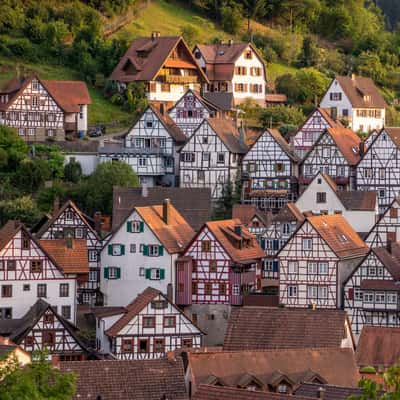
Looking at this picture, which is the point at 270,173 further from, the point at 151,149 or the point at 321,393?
the point at 321,393

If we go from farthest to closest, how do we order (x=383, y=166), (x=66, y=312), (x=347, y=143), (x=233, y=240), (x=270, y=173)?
(x=347, y=143) → (x=270, y=173) → (x=383, y=166) → (x=233, y=240) → (x=66, y=312)

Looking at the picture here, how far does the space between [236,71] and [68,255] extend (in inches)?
1367

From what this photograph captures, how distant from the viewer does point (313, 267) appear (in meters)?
90.7

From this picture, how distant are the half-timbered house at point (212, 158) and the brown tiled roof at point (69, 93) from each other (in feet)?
34.6

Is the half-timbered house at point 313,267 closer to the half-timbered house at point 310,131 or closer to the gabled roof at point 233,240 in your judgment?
the gabled roof at point 233,240

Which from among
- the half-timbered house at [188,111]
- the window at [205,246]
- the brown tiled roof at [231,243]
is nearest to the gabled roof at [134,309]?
the window at [205,246]

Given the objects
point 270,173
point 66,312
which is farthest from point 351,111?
point 66,312

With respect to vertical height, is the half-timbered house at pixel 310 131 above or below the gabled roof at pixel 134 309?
above

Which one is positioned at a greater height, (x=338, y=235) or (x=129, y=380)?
(x=338, y=235)

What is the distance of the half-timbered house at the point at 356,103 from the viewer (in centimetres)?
11962

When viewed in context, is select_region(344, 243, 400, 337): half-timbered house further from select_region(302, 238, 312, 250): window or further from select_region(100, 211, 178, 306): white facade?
select_region(100, 211, 178, 306): white facade

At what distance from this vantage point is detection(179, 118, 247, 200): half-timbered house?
107 meters

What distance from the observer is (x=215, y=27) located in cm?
14138

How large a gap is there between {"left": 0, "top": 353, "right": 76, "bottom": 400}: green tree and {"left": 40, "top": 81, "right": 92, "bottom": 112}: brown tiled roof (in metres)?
54.8
